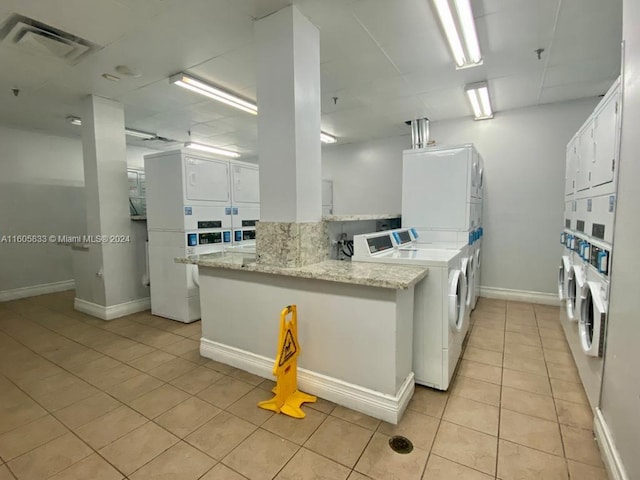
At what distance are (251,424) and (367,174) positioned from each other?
508 centimetres

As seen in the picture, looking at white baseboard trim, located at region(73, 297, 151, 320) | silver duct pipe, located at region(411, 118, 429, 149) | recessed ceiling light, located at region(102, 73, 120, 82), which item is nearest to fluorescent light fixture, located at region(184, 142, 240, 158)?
recessed ceiling light, located at region(102, 73, 120, 82)

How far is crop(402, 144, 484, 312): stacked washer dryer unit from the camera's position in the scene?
3.18 metres

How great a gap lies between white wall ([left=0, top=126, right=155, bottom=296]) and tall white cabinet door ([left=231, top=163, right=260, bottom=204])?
3.66 m

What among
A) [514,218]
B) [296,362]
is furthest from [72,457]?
[514,218]

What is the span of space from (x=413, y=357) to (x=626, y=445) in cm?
115

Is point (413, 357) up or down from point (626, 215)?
down

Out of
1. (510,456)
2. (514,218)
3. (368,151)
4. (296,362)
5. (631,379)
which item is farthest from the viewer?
(368,151)

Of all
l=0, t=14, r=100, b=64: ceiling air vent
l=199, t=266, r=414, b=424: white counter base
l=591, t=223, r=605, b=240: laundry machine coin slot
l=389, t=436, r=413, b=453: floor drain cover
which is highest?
l=0, t=14, r=100, b=64: ceiling air vent

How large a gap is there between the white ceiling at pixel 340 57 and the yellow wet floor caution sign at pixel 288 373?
7.34 ft

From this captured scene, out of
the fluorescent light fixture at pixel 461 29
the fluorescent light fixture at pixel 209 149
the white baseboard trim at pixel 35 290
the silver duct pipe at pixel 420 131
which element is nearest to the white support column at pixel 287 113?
the fluorescent light fixture at pixel 461 29

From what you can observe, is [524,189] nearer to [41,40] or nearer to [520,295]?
[520,295]

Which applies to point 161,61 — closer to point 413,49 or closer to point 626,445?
point 413,49

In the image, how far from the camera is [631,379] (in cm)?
129

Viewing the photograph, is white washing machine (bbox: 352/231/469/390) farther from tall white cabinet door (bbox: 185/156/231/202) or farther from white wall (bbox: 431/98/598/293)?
white wall (bbox: 431/98/598/293)
